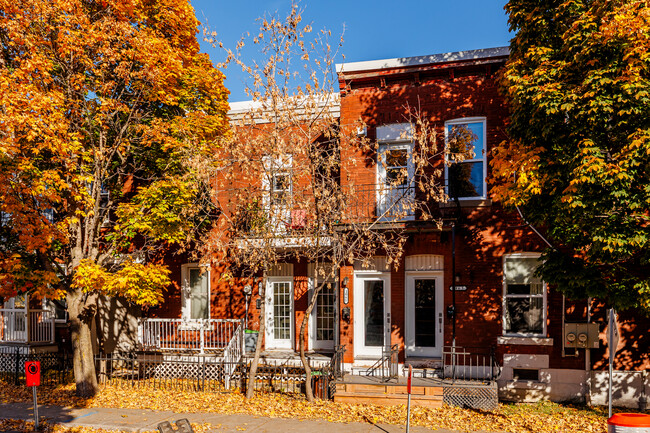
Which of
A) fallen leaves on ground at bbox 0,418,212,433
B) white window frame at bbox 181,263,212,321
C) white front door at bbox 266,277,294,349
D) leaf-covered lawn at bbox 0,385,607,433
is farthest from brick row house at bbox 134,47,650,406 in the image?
fallen leaves on ground at bbox 0,418,212,433

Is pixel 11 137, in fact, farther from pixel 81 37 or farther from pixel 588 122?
pixel 588 122

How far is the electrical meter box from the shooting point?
1220cm

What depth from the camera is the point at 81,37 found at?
38.8 feet

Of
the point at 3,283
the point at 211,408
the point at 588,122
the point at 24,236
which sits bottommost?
the point at 211,408

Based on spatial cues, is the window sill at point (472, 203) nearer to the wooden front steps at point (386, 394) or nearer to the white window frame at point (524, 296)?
the white window frame at point (524, 296)

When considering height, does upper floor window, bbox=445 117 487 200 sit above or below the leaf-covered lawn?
above

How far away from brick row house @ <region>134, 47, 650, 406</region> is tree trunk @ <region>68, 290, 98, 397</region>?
3.17 meters

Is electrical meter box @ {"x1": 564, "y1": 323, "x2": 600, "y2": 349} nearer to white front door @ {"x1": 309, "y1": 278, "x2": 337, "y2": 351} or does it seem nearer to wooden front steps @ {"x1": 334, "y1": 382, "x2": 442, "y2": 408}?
wooden front steps @ {"x1": 334, "y1": 382, "x2": 442, "y2": 408}

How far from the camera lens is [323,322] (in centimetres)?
1602

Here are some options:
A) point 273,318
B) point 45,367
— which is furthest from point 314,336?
point 45,367

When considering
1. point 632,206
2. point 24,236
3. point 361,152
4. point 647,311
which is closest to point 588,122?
point 632,206

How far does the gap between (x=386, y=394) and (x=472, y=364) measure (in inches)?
109

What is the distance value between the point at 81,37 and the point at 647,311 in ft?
43.8

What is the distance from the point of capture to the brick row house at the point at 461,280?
41.1 ft
